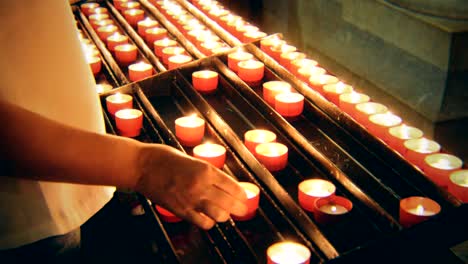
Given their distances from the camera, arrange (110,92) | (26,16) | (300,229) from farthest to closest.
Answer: (110,92) < (300,229) < (26,16)

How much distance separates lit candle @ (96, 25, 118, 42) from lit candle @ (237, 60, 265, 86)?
1232 mm

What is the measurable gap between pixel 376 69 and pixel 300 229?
106 inches

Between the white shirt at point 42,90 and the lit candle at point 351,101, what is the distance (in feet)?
4.05

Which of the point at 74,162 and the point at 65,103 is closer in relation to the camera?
the point at 74,162

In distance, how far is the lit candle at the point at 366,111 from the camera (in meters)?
2.19

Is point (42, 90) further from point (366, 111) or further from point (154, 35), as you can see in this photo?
point (154, 35)

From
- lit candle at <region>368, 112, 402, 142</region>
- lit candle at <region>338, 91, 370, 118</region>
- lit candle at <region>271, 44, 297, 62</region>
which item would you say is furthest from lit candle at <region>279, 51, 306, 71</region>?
lit candle at <region>368, 112, 402, 142</region>

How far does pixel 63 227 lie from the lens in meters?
1.37

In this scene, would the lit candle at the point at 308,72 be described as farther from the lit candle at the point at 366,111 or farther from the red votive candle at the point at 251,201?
the red votive candle at the point at 251,201

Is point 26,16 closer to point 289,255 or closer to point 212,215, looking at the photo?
point 212,215

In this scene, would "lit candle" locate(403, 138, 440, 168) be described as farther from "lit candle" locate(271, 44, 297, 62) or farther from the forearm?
the forearm

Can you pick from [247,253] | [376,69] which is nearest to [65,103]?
[247,253]

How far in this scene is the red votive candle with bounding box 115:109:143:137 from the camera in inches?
89.7

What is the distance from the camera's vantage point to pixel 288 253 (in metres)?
1.49
